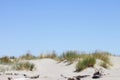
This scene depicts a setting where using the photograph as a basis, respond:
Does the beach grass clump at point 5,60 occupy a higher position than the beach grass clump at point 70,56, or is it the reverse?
the beach grass clump at point 70,56

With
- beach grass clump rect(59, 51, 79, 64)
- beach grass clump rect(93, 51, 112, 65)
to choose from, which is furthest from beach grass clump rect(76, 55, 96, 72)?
beach grass clump rect(59, 51, 79, 64)

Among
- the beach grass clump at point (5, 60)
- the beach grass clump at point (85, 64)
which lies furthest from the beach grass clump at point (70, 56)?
the beach grass clump at point (5, 60)

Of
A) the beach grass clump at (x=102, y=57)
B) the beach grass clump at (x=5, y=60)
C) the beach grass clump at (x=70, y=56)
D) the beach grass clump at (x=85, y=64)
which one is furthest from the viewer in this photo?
the beach grass clump at (x=5, y=60)

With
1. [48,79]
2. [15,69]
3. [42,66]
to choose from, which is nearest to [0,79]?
[48,79]

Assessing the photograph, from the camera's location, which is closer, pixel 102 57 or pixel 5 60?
pixel 102 57

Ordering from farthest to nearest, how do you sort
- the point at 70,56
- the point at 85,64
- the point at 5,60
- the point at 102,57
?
the point at 5,60 < the point at 70,56 < the point at 102,57 < the point at 85,64

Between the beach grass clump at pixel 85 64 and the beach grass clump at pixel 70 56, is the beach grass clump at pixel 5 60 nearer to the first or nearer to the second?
the beach grass clump at pixel 70 56

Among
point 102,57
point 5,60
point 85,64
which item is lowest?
point 5,60

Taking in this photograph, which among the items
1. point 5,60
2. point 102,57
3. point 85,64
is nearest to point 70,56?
point 102,57

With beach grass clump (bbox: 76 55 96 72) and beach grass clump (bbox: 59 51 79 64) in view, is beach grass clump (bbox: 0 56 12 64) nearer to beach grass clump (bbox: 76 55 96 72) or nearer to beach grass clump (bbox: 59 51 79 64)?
beach grass clump (bbox: 59 51 79 64)

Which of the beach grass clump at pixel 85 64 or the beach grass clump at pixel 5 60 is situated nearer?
the beach grass clump at pixel 85 64

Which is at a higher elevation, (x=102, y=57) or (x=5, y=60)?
(x=102, y=57)

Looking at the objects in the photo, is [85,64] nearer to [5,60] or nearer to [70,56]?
[70,56]

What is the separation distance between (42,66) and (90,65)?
4270mm
